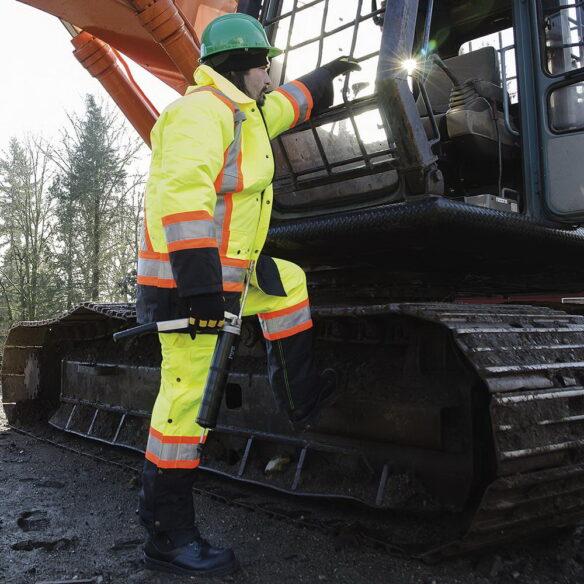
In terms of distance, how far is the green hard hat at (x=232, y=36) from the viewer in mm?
2775

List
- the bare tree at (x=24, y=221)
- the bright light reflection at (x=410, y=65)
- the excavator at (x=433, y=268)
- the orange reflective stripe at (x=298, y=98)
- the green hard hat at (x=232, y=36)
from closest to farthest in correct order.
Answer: the excavator at (x=433, y=268) < the green hard hat at (x=232, y=36) < the bright light reflection at (x=410, y=65) < the orange reflective stripe at (x=298, y=98) < the bare tree at (x=24, y=221)

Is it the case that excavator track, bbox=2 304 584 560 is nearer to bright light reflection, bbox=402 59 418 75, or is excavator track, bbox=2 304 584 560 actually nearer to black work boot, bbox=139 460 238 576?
black work boot, bbox=139 460 238 576

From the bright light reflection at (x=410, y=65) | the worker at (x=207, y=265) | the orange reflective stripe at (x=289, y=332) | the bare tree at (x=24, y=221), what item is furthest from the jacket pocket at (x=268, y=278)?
the bare tree at (x=24, y=221)

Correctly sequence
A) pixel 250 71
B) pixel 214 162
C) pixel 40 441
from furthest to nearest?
pixel 40 441, pixel 250 71, pixel 214 162

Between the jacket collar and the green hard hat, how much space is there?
0.30 ft

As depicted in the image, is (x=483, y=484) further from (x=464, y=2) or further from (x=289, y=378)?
(x=464, y=2)

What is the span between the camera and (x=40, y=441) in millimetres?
5488

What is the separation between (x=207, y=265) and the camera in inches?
93.0

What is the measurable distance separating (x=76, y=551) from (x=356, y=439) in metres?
1.32

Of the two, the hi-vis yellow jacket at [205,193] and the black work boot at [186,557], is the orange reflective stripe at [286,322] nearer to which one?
the hi-vis yellow jacket at [205,193]

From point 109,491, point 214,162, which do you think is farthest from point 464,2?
point 109,491

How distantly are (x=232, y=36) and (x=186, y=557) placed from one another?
2108 mm

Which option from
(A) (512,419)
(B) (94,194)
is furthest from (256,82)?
(B) (94,194)

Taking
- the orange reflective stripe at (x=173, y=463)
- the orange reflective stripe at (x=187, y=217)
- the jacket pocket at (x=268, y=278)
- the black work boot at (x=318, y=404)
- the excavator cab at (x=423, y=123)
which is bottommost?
the orange reflective stripe at (x=173, y=463)
